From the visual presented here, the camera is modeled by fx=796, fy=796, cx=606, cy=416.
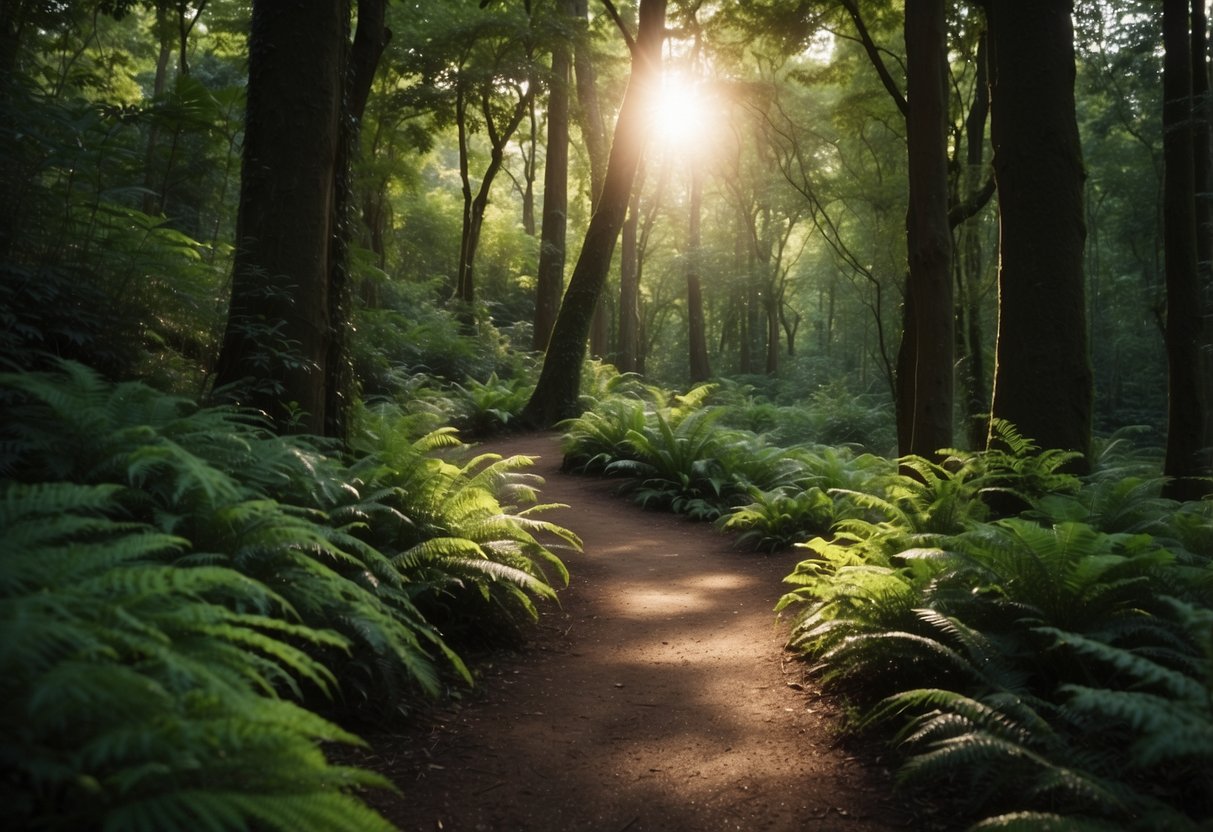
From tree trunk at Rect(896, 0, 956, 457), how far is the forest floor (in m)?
2.47

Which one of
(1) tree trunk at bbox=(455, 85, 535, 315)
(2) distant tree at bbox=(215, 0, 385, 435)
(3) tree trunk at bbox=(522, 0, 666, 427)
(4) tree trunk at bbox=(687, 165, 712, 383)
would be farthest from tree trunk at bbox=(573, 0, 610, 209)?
(2) distant tree at bbox=(215, 0, 385, 435)

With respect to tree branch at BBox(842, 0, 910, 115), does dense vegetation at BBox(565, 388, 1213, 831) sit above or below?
below

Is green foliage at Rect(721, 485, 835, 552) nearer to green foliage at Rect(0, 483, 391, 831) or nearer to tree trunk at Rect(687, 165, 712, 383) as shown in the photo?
green foliage at Rect(0, 483, 391, 831)

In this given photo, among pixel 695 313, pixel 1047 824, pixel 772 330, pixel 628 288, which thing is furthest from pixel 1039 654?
pixel 772 330

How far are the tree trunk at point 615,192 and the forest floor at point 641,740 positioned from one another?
7578 mm

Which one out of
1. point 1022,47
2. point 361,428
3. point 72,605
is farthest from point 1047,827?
point 1022,47

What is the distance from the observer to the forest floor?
3299mm

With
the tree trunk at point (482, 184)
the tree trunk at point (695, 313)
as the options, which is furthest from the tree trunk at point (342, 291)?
the tree trunk at point (695, 313)

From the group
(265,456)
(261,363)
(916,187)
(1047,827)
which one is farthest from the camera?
(916,187)

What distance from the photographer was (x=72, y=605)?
216 cm

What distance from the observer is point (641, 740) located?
403cm

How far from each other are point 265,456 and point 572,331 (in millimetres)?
9847

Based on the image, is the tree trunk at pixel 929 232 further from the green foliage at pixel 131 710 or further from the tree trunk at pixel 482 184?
the tree trunk at pixel 482 184

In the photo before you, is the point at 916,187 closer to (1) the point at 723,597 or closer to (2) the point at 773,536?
(2) the point at 773,536
